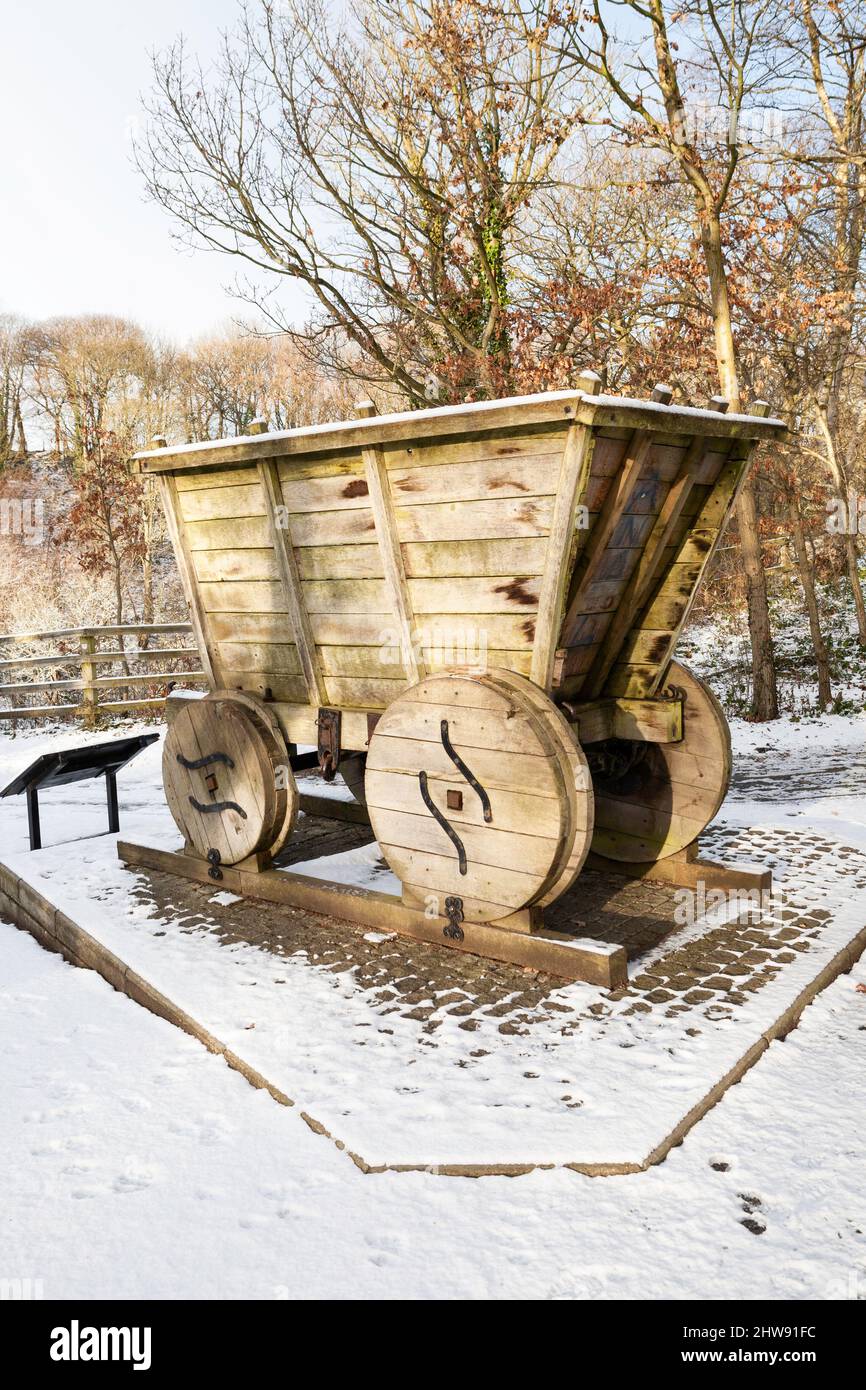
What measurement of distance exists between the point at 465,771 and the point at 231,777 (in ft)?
5.32

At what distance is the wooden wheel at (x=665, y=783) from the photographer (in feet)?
16.0

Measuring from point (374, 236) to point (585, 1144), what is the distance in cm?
1103

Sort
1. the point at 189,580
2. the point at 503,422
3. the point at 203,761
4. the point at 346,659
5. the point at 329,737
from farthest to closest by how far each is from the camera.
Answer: the point at 189,580
the point at 203,761
the point at 329,737
the point at 346,659
the point at 503,422

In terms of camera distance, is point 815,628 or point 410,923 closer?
point 410,923

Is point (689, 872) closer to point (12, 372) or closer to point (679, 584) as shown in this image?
point (679, 584)

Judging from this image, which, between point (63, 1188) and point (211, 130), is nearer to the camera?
point (63, 1188)

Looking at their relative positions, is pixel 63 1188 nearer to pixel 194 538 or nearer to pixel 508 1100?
pixel 508 1100

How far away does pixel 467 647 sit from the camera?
4.21 metres

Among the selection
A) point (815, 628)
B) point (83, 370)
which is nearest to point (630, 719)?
point (815, 628)

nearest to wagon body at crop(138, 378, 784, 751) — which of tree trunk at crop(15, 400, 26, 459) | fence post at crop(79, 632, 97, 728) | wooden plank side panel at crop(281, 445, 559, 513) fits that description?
wooden plank side panel at crop(281, 445, 559, 513)

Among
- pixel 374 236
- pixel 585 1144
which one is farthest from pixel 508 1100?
pixel 374 236

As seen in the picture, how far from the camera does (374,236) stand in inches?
455

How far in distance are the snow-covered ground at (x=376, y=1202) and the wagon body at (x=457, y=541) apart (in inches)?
70.5
